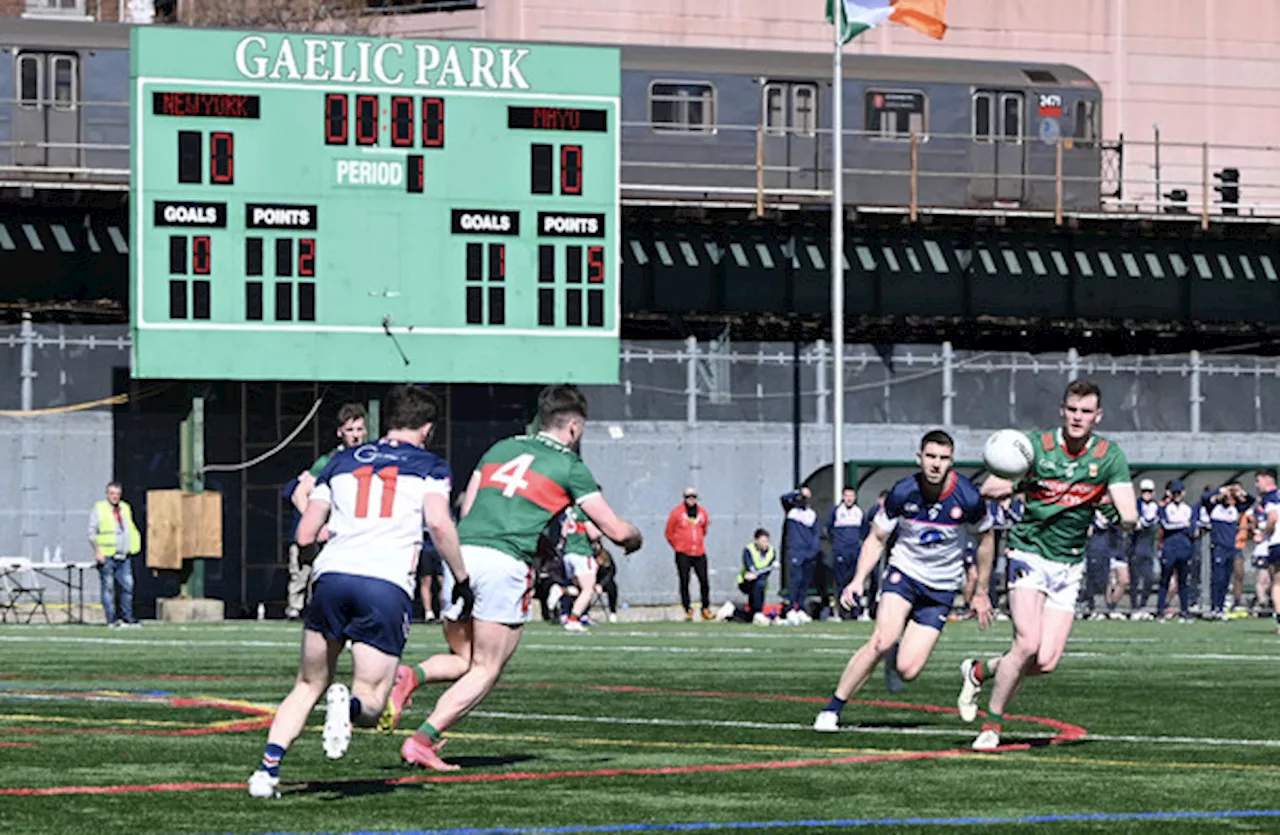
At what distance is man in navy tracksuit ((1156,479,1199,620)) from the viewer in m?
35.6

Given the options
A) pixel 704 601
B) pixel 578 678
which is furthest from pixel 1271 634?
pixel 578 678

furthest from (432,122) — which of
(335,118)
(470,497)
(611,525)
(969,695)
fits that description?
(611,525)

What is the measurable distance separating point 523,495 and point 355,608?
1.59 m

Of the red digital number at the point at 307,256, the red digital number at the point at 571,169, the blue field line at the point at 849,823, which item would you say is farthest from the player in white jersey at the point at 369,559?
the red digital number at the point at 571,169

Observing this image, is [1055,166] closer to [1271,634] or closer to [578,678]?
[1271,634]

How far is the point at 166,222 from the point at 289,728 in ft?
76.0

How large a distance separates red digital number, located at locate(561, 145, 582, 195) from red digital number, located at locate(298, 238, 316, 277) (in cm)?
322

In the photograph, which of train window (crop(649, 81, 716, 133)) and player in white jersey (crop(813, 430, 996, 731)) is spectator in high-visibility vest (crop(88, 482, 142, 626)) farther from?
player in white jersey (crop(813, 430, 996, 731))

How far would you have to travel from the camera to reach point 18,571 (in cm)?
3488

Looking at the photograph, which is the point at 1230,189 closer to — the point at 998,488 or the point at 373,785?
the point at 998,488

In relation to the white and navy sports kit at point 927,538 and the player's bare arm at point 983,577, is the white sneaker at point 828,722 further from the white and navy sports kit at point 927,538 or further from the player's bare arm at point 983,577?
the player's bare arm at point 983,577

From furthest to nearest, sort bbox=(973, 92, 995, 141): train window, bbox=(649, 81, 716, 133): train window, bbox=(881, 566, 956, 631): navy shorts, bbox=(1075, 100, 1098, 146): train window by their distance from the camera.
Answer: bbox=(1075, 100, 1098, 146): train window, bbox=(973, 92, 995, 141): train window, bbox=(649, 81, 716, 133): train window, bbox=(881, 566, 956, 631): navy shorts

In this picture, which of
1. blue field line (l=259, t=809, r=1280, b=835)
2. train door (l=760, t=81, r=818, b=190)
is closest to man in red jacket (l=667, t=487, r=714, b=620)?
train door (l=760, t=81, r=818, b=190)

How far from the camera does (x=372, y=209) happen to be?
3350 centimetres
